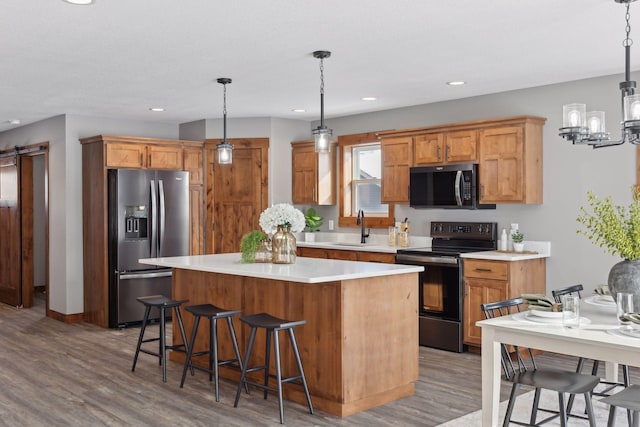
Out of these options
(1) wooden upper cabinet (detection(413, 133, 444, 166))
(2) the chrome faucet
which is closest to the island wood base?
(1) wooden upper cabinet (detection(413, 133, 444, 166))

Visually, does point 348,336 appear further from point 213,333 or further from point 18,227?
point 18,227

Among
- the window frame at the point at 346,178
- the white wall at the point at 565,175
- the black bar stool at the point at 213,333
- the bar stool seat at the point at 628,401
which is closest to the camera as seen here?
the bar stool seat at the point at 628,401

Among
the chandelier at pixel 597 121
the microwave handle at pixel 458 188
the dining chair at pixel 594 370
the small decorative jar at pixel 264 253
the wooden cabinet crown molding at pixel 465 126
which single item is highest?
the wooden cabinet crown molding at pixel 465 126

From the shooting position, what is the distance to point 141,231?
7086 millimetres

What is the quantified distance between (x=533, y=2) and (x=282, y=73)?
2277 mm

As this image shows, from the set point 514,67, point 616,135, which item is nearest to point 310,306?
point 514,67

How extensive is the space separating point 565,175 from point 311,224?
3.06 meters

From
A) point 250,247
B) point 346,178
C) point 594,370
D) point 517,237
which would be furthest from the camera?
point 346,178

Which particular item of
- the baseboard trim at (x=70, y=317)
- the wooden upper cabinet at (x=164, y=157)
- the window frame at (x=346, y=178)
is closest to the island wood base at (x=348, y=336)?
the window frame at (x=346, y=178)

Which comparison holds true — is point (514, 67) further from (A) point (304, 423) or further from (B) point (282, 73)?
(A) point (304, 423)

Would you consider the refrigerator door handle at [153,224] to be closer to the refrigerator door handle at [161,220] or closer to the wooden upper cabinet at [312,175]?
the refrigerator door handle at [161,220]

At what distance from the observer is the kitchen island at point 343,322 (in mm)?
3982

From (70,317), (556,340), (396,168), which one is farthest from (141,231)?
(556,340)

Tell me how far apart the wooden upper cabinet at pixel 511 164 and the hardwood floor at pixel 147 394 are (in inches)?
57.5
